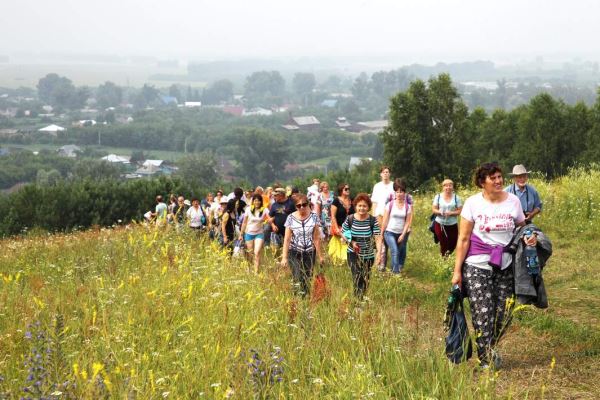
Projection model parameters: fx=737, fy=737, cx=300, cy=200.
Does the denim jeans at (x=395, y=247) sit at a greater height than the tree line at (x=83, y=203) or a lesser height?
greater

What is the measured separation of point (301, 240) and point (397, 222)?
8.21ft

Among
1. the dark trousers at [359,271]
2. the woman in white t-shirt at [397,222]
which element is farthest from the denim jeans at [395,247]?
the dark trousers at [359,271]

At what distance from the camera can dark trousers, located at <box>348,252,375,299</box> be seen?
27.0 ft

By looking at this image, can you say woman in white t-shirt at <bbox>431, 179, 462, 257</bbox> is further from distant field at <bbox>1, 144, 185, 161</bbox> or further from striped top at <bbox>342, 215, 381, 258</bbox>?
distant field at <bbox>1, 144, 185, 161</bbox>

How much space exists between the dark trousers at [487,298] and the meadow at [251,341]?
0.98 ft

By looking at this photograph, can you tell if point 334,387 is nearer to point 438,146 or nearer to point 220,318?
point 220,318

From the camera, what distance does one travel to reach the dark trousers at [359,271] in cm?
823

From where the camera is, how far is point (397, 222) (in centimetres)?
1069

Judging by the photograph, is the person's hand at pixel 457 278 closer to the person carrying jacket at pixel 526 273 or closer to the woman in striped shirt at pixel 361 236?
the person carrying jacket at pixel 526 273

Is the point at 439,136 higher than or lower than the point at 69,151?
higher

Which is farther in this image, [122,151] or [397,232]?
[122,151]

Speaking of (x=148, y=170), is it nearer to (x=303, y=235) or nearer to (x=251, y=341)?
(x=303, y=235)

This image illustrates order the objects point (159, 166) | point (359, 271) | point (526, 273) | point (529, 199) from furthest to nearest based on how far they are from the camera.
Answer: point (159, 166) → point (529, 199) → point (359, 271) → point (526, 273)

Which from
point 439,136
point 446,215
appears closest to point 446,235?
point 446,215
